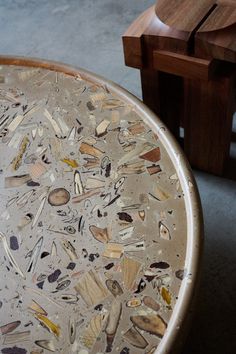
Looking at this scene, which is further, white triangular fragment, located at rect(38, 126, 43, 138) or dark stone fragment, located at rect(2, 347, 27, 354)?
white triangular fragment, located at rect(38, 126, 43, 138)

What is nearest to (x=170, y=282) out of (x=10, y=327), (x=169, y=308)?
(x=169, y=308)

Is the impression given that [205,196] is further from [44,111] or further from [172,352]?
[172,352]

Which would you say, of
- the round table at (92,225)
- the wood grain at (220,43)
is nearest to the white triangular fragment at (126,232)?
the round table at (92,225)

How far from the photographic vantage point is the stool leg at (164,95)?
4.32ft

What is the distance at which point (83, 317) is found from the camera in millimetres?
716

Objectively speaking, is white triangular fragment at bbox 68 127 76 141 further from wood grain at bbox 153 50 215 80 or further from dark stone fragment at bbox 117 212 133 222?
wood grain at bbox 153 50 215 80

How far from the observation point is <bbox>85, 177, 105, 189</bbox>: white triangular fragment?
0.88m

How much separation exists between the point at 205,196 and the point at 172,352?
842mm

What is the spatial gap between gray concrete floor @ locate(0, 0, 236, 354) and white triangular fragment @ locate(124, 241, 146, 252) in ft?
1.62

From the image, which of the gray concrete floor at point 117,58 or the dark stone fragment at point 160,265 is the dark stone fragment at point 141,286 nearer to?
the dark stone fragment at point 160,265

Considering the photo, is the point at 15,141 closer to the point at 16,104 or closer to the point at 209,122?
the point at 16,104

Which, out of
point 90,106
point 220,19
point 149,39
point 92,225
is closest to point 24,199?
point 92,225

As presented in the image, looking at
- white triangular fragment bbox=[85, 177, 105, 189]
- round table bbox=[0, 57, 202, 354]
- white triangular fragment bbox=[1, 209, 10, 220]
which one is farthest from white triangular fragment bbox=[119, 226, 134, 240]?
white triangular fragment bbox=[1, 209, 10, 220]

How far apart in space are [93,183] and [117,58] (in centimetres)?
124
